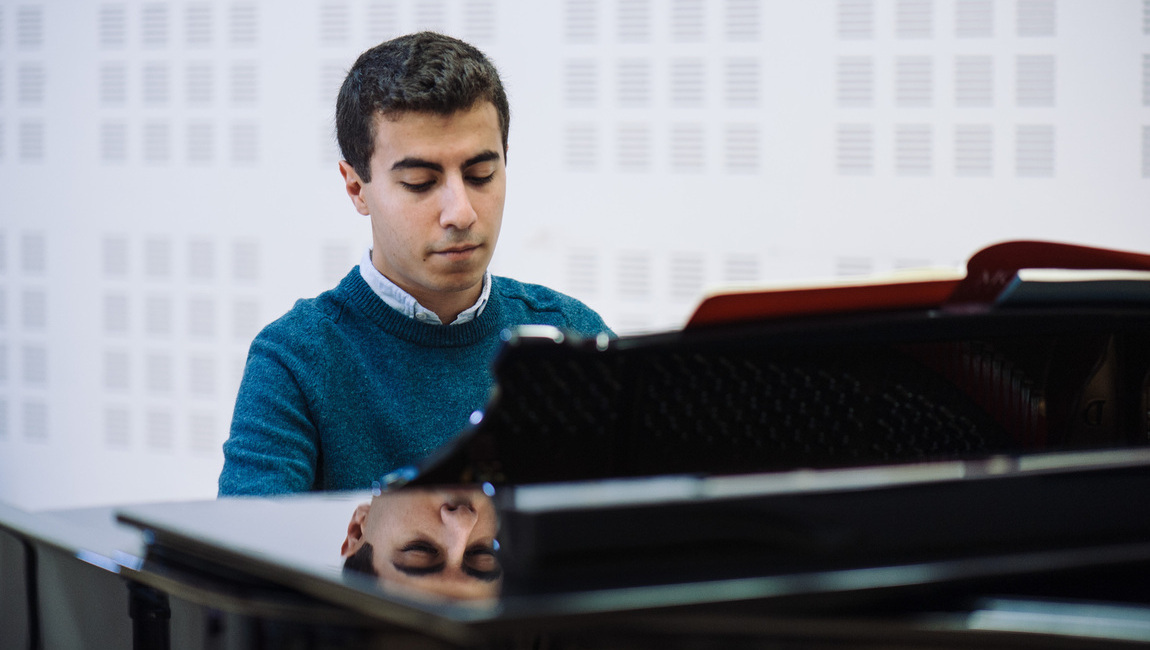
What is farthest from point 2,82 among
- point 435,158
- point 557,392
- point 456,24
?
point 557,392

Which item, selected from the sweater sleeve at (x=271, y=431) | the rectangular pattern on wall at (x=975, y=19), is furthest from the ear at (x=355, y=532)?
Result: the rectangular pattern on wall at (x=975, y=19)

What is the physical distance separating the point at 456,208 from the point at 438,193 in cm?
4

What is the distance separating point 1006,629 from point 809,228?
177 centimetres

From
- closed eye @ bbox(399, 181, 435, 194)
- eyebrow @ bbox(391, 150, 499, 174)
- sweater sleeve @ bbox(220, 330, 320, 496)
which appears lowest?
sweater sleeve @ bbox(220, 330, 320, 496)

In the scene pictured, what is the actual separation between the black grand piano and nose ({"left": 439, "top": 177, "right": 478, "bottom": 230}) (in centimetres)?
53

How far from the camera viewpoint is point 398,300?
1442 millimetres

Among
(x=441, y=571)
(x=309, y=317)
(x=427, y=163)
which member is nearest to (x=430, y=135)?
(x=427, y=163)

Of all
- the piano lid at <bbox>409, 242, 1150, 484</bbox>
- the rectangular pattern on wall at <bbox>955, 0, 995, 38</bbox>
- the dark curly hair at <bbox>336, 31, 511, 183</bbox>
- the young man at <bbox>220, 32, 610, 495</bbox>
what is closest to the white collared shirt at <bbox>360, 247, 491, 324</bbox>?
the young man at <bbox>220, 32, 610, 495</bbox>

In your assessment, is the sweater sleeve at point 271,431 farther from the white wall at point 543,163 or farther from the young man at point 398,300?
the white wall at point 543,163

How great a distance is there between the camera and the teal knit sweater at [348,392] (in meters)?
1.28

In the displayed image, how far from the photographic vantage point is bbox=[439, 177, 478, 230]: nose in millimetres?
1359

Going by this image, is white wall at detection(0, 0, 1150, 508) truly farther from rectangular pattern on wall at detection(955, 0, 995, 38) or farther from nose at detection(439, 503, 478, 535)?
nose at detection(439, 503, 478, 535)

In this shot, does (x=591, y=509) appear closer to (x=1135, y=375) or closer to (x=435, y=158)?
(x=1135, y=375)

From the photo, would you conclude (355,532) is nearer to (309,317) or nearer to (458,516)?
(458,516)
